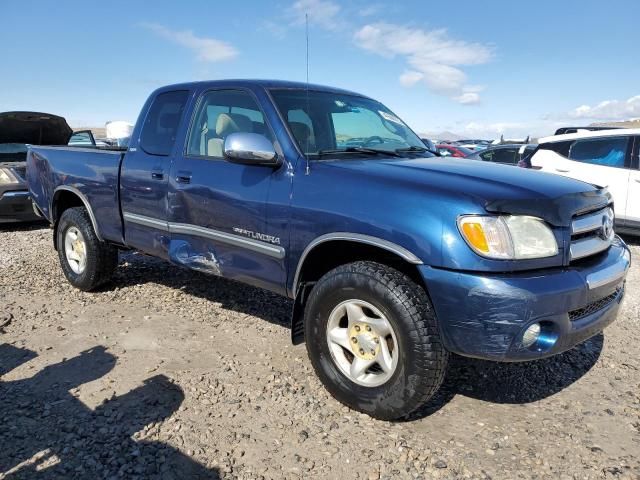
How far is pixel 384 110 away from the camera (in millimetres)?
4340

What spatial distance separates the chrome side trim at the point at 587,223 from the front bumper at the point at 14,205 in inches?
298

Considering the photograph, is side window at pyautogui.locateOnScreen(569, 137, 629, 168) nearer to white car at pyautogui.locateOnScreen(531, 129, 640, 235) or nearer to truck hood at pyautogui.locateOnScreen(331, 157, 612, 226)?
white car at pyautogui.locateOnScreen(531, 129, 640, 235)

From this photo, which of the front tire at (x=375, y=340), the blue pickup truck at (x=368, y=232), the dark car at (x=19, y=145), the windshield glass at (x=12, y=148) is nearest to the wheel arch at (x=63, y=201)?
the blue pickup truck at (x=368, y=232)

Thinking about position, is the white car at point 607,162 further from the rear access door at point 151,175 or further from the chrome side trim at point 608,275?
the rear access door at point 151,175

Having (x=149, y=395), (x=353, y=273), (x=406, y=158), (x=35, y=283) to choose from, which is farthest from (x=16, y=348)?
(x=406, y=158)

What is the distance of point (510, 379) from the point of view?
3.46m

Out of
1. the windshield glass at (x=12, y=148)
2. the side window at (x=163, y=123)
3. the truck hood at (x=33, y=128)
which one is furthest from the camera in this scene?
the windshield glass at (x=12, y=148)

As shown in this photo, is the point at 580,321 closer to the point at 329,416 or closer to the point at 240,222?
the point at 329,416

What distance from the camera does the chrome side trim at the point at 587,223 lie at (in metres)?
2.72

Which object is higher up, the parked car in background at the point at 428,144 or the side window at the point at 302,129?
the side window at the point at 302,129

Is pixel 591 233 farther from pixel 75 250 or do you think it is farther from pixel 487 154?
pixel 487 154

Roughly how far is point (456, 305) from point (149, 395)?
1875mm

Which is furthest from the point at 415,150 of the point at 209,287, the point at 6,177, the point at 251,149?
the point at 6,177

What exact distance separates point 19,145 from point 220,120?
6.85 meters
